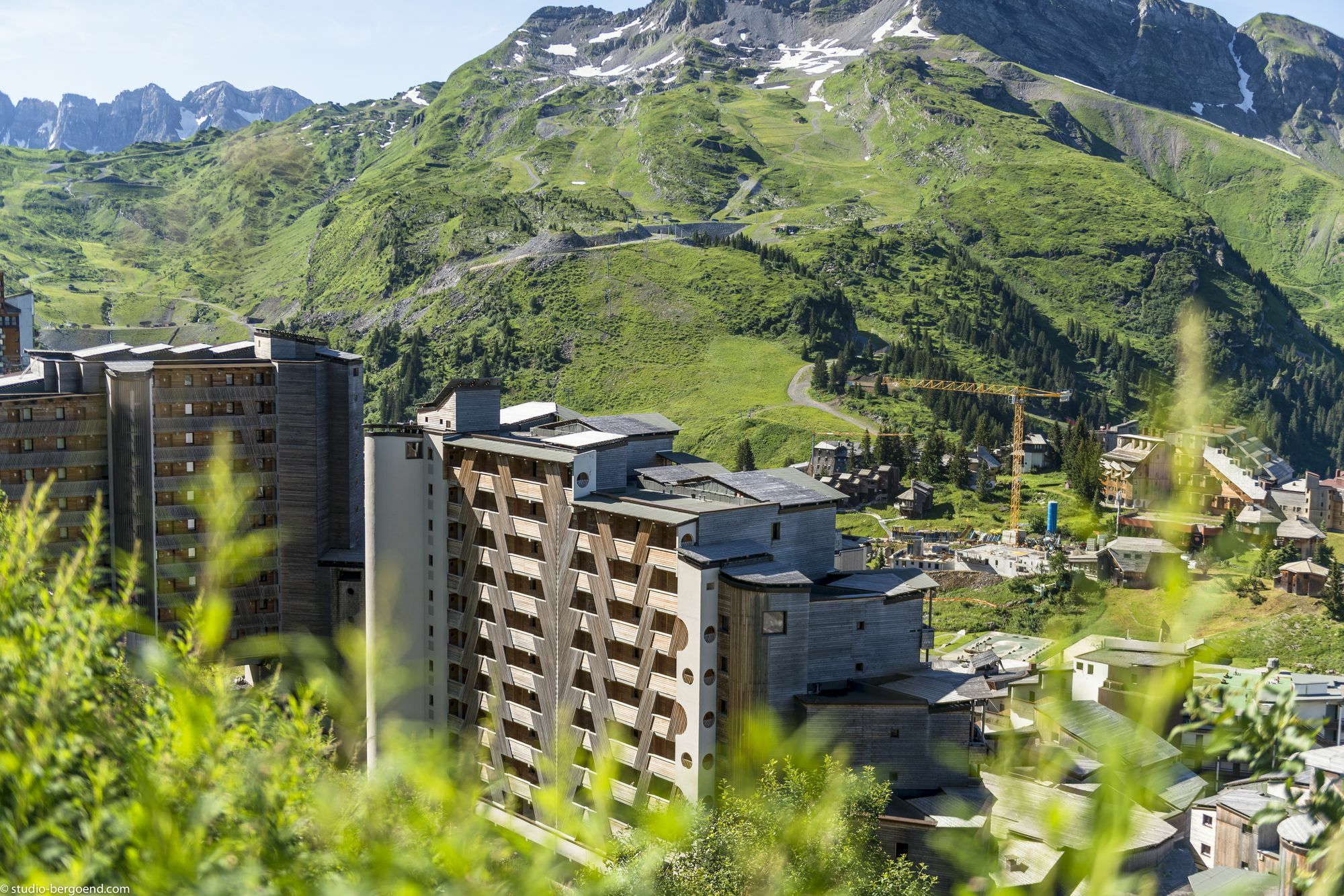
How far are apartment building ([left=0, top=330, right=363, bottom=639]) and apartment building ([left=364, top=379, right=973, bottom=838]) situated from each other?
8236mm

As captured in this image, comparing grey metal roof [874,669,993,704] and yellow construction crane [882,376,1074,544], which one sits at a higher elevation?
yellow construction crane [882,376,1074,544]

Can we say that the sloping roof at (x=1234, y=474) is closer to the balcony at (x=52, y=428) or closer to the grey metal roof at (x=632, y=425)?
the grey metal roof at (x=632, y=425)

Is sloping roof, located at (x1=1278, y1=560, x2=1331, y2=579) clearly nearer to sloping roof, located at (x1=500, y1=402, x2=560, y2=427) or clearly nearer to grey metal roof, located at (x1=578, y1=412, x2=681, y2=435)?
grey metal roof, located at (x1=578, y1=412, x2=681, y2=435)

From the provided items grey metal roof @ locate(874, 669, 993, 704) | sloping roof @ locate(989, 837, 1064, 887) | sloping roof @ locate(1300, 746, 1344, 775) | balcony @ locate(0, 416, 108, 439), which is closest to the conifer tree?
balcony @ locate(0, 416, 108, 439)

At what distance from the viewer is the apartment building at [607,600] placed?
45906 millimetres

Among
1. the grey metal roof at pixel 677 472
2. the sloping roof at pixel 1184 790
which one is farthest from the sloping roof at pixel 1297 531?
the grey metal roof at pixel 677 472

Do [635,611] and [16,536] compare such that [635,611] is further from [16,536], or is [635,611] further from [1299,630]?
[1299,630]

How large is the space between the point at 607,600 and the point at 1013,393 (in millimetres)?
136407

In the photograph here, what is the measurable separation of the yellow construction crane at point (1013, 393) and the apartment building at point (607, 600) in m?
81.8

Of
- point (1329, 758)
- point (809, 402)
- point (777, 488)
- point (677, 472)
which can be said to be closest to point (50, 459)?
point (677, 472)

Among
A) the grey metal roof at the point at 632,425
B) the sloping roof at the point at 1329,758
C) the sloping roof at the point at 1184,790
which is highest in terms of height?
the grey metal roof at the point at 632,425

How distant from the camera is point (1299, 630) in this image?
8669 cm

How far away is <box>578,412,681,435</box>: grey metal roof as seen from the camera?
6347 centimetres

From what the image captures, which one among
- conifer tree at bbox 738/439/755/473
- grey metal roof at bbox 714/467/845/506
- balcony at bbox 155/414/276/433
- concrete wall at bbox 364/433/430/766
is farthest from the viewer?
conifer tree at bbox 738/439/755/473
